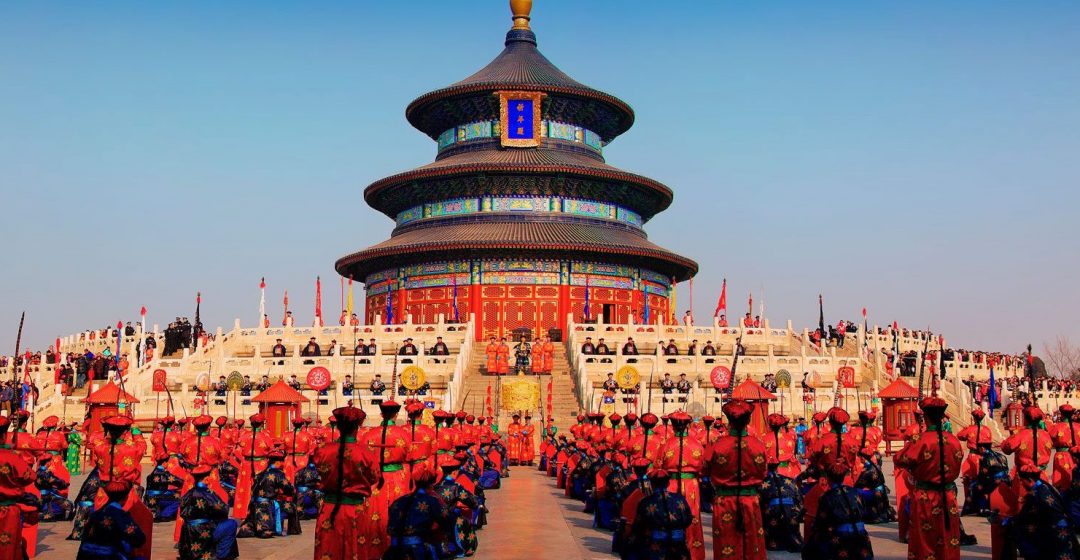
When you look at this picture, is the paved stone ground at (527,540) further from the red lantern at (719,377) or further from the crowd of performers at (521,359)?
the crowd of performers at (521,359)

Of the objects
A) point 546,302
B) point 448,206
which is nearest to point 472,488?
point 546,302

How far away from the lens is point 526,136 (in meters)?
56.4

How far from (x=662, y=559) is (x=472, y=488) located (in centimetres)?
496

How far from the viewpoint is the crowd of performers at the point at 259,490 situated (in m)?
11.1

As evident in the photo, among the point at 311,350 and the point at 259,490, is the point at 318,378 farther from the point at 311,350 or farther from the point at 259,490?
the point at 259,490

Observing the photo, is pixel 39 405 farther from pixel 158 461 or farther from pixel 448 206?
pixel 448 206

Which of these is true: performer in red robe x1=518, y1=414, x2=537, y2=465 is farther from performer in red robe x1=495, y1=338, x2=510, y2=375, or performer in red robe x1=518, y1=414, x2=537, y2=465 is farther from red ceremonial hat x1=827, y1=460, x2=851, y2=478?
red ceremonial hat x1=827, y1=460, x2=851, y2=478

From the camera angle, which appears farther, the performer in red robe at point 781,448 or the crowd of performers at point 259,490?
the performer in red robe at point 781,448

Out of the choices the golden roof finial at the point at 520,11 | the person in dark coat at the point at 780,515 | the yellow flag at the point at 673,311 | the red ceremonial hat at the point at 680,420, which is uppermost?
the golden roof finial at the point at 520,11

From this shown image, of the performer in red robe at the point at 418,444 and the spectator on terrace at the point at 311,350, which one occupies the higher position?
the spectator on terrace at the point at 311,350

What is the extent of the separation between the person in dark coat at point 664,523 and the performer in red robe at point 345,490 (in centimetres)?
295

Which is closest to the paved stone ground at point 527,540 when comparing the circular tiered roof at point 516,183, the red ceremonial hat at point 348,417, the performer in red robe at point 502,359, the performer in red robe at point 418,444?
the performer in red robe at point 418,444

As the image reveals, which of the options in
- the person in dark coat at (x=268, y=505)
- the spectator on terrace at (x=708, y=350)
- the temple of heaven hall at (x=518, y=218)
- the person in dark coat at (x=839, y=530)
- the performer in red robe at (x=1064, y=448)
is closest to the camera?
the person in dark coat at (x=839, y=530)

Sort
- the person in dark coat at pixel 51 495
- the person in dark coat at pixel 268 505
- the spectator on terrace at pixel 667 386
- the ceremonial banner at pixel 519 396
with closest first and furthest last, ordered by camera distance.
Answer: the person in dark coat at pixel 268 505 → the person in dark coat at pixel 51 495 → the ceremonial banner at pixel 519 396 → the spectator on terrace at pixel 667 386
